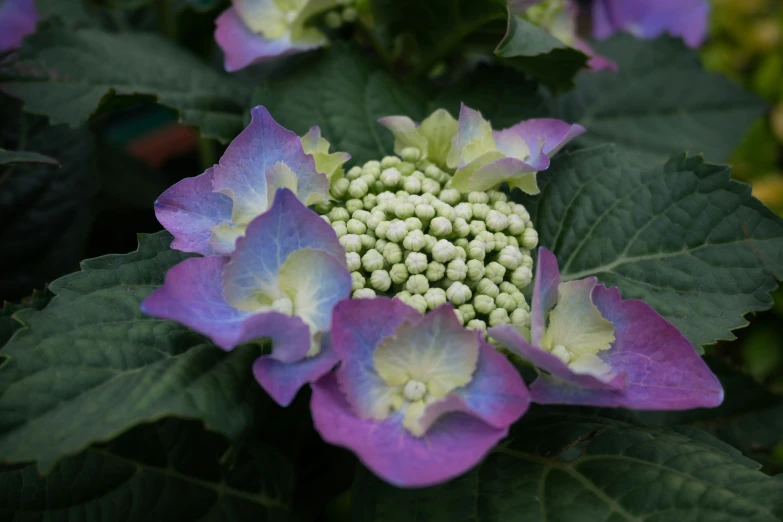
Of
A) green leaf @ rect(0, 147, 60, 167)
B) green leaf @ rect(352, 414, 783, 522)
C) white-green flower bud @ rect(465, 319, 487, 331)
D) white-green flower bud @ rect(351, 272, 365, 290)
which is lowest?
green leaf @ rect(352, 414, 783, 522)

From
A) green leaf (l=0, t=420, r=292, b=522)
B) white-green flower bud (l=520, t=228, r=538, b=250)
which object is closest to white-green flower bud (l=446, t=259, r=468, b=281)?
white-green flower bud (l=520, t=228, r=538, b=250)

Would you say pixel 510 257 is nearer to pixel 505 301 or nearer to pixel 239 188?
pixel 505 301

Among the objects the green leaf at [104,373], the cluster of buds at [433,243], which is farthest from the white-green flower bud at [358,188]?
the green leaf at [104,373]

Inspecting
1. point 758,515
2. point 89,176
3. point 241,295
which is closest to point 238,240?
point 241,295

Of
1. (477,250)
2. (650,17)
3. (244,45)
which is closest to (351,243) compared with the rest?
(477,250)

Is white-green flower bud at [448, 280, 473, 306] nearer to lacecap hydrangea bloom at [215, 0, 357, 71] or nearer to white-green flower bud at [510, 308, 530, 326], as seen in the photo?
white-green flower bud at [510, 308, 530, 326]

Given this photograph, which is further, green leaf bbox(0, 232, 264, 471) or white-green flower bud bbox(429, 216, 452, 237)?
white-green flower bud bbox(429, 216, 452, 237)

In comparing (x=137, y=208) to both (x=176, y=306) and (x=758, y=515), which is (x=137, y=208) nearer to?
(x=176, y=306)
